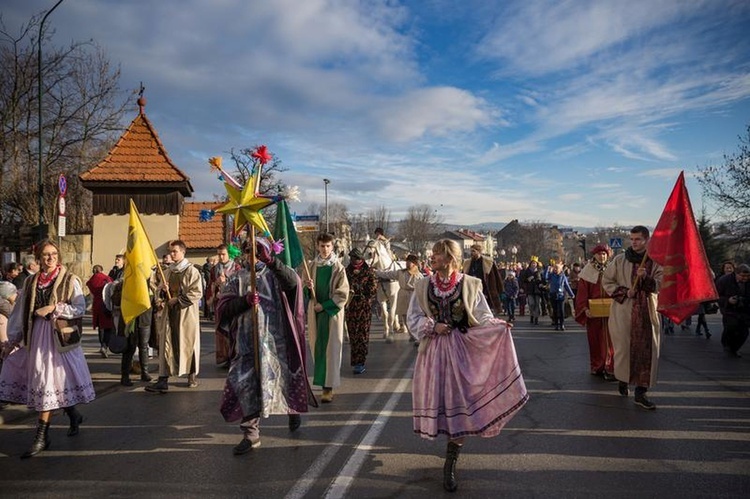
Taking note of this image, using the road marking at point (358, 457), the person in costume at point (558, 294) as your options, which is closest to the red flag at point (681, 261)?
the road marking at point (358, 457)

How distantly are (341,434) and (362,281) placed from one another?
172 inches

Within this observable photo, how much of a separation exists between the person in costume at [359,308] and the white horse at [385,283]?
2909 mm

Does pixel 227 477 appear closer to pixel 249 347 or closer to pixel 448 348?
pixel 249 347

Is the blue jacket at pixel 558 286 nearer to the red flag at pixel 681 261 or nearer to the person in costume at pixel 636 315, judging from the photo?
the person in costume at pixel 636 315

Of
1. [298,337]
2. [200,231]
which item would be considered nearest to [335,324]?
[298,337]

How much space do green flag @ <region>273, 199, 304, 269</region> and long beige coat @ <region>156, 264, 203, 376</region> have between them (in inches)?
96.1

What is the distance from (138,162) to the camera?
22.2 m

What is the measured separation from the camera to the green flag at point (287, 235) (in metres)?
6.26

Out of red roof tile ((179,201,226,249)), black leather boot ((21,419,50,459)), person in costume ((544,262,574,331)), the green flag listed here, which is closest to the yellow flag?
black leather boot ((21,419,50,459))

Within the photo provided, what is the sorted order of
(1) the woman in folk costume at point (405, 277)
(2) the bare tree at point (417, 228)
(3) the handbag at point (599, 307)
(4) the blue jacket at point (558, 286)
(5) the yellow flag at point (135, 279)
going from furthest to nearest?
1. (2) the bare tree at point (417, 228)
2. (4) the blue jacket at point (558, 286)
3. (1) the woman in folk costume at point (405, 277)
4. (3) the handbag at point (599, 307)
5. (5) the yellow flag at point (135, 279)

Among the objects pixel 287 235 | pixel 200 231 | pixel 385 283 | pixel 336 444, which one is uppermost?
pixel 200 231

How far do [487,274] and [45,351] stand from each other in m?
7.47

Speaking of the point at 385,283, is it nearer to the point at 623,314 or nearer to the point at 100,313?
the point at 100,313

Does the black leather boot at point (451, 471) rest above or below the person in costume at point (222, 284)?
below
